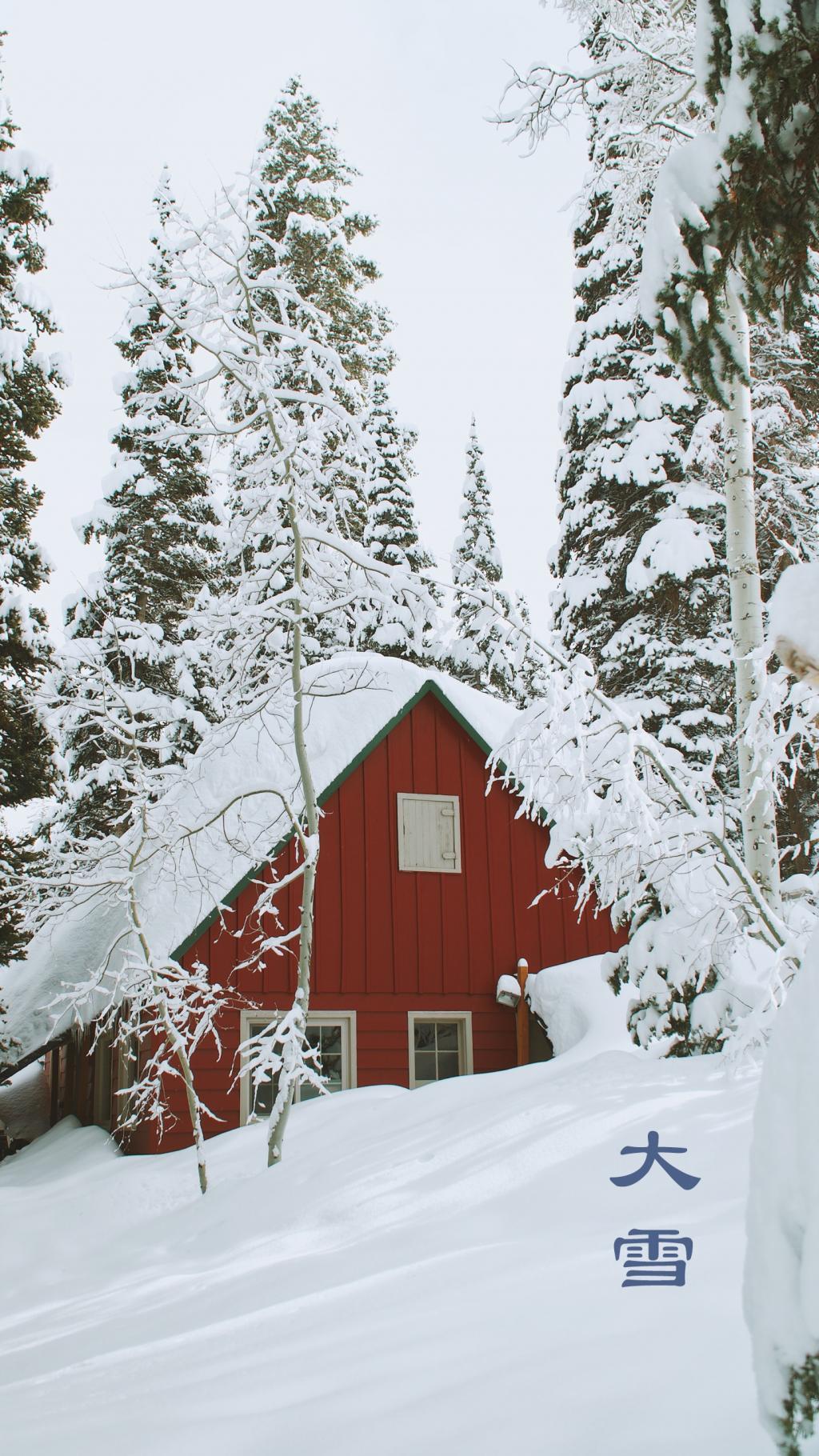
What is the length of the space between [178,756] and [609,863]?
45.0 ft

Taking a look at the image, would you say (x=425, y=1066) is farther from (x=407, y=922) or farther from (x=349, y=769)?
(x=349, y=769)

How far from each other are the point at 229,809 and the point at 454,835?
359cm

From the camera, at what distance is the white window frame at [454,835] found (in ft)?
44.4

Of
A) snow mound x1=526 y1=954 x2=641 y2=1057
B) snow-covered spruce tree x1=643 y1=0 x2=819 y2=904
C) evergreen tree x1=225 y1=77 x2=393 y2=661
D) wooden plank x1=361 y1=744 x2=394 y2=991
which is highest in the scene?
evergreen tree x1=225 y1=77 x2=393 y2=661

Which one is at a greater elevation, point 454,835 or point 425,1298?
point 454,835

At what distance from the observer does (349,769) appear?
13336mm

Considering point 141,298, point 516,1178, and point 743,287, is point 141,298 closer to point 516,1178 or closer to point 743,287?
point 743,287

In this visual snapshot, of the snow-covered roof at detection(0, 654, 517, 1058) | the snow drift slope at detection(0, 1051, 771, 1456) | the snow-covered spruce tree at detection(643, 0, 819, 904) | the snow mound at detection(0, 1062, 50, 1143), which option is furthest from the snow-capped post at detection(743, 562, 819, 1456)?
the snow mound at detection(0, 1062, 50, 1143)

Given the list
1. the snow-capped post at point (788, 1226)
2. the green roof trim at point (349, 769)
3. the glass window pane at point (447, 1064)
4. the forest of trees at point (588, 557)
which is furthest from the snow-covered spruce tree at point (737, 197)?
the glass window pane at point (447, 1064)

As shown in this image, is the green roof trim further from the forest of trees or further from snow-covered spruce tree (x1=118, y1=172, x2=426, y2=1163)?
snow-covered spruce tree (x1=118, y1=172, x2=426, y2=1163)

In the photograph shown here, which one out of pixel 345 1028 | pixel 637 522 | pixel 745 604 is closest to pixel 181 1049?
pixel 345 1028

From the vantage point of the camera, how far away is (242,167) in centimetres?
905

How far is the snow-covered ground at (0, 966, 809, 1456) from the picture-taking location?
325 centimetres

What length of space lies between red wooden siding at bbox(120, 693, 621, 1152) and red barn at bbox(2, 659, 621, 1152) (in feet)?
0.06
